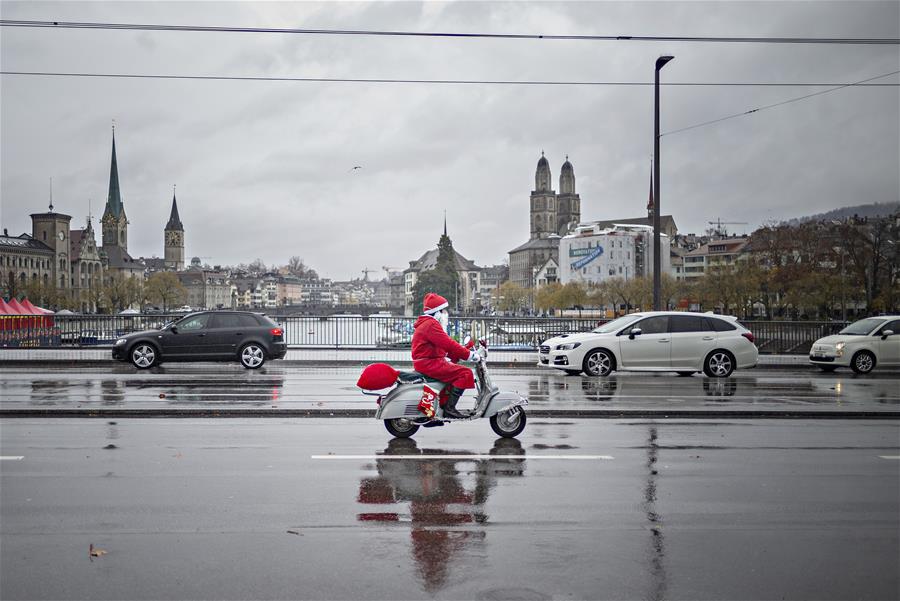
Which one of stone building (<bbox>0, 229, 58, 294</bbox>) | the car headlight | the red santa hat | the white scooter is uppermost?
stone building (<bbox>0, 229, 58, 294</bbox>)

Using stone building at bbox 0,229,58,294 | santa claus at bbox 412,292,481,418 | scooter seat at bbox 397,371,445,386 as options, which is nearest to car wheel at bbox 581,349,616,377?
santa claus at bbox 412,292,481,418

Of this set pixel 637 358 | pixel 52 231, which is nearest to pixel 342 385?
pixel 637 358

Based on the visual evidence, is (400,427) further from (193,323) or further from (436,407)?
(193,323)

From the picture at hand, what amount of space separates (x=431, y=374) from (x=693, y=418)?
473 cm

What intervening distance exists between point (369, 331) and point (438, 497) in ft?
74.1

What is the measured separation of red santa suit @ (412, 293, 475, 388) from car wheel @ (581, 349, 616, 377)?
31.9ft


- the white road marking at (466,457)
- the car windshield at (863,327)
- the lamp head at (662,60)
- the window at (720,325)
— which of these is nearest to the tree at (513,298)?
the car windshield at (863,327)

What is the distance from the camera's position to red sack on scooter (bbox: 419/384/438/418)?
32.6 ft

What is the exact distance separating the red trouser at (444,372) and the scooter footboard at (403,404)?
0.17m

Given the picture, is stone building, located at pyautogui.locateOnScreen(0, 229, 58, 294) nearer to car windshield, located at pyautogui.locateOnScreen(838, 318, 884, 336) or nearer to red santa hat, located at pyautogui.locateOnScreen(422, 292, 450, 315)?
car windshield, located at pyautogui.locateOnScreen(838, 318, 884, 336)

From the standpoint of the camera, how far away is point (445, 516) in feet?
21.6

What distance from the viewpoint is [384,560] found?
18.0 feet

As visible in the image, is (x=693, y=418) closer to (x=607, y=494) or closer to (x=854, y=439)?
(x=854, y=439)

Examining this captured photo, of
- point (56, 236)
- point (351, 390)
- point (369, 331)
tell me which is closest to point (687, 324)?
point (351, 390)
